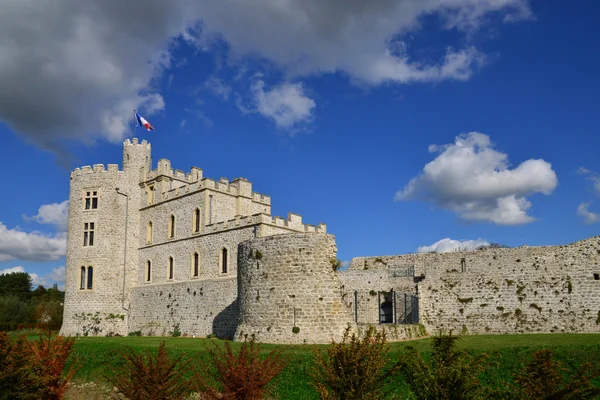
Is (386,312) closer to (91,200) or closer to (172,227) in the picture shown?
(172,227)

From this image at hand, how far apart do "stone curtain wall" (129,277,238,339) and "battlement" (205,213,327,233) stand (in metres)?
3.16

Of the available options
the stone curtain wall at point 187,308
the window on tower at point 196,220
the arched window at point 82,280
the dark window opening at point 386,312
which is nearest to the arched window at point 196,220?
the window on tower at point 196,220

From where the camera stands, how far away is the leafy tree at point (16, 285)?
73.8m

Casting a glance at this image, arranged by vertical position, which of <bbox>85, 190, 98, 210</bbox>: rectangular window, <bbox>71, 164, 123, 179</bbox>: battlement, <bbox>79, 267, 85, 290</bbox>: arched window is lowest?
<bbox>79, 267, 85, 290</bbox>: arched window

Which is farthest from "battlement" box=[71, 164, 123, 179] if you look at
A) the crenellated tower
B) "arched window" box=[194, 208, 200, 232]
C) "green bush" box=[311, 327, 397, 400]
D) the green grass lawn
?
"green bush" box=[311, 327, 397, 400]

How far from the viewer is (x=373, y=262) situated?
30938mm

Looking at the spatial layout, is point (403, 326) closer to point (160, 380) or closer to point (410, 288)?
point (410, 288)

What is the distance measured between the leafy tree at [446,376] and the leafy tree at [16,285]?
74.0 metres

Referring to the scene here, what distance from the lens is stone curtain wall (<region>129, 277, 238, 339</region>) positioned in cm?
3206

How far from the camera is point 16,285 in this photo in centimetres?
7550

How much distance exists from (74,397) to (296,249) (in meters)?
9.38

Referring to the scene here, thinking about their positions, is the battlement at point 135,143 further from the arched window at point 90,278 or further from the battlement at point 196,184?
the arched window at point 90,278

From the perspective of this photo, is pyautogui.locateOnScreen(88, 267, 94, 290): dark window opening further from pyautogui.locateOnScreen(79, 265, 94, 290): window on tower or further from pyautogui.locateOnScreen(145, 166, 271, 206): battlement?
pyautogui.locateOnScreen(145, 166, 271, 206): battlement

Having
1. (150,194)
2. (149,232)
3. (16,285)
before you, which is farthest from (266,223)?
(16,285)
